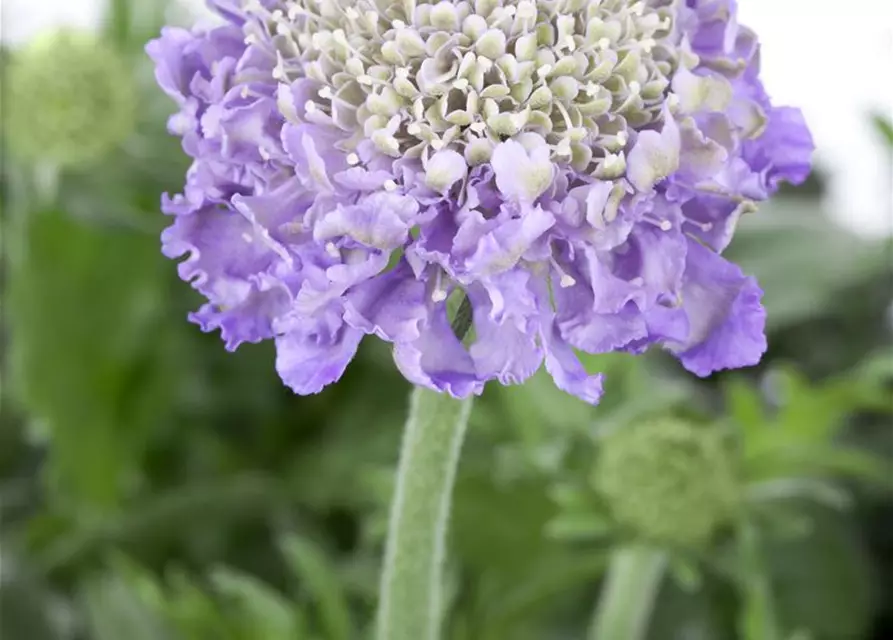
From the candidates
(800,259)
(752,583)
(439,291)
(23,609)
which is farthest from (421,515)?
(800,259)

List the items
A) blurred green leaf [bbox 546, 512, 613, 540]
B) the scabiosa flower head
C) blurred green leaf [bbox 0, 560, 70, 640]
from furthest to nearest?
1. blurred green leaf [bbox 0, 560, 70, 640]
2. blurred green leaf [bbox 546, 512, 613, 540]
3. the scabiosa flower head

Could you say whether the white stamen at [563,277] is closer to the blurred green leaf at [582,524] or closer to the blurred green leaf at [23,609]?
the blurred green leaf at [582,524]

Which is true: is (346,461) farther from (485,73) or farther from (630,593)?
(485,73)

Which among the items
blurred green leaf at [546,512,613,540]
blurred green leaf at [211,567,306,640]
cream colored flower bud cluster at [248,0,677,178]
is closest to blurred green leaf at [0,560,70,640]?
blurred green leaf at [211,567,306,640]

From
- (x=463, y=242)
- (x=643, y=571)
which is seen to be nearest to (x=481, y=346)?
(x=463, y=242)

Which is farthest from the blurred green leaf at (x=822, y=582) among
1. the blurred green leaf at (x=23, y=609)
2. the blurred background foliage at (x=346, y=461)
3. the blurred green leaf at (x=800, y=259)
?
the blurred green leaf at (x=23, y=609)

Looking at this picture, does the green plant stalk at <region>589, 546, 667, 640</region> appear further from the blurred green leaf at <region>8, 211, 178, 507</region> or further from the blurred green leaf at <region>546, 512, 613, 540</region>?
the blurred green leaf at <region>8, 211, 178, 507</region>
